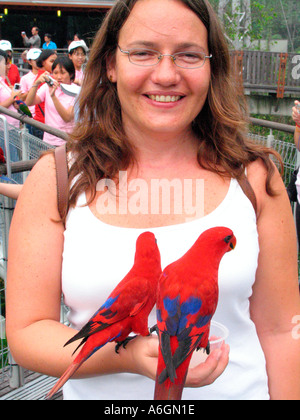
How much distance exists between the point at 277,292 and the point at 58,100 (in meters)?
3.26

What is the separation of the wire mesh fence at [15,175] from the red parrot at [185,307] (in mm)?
1420

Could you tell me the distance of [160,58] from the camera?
3.42 ft

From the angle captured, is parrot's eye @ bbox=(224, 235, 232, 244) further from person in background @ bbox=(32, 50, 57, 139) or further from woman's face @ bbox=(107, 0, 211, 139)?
person in background @ bbox=(32, 50, 57, 139)

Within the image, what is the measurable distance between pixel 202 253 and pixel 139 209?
9.6 inches

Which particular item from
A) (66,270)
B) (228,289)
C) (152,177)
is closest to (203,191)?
(152,177)

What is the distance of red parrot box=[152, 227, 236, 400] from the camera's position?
2.78 ft

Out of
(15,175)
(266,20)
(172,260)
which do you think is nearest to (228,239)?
(172,260)

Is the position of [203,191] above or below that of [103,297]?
above

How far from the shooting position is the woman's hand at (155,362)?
2.85ft

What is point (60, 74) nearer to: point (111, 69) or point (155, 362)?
point (111, 69)

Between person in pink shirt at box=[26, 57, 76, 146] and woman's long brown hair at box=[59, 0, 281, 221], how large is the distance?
2513 mm

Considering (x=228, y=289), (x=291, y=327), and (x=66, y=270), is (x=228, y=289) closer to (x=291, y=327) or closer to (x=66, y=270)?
(x=291, y=327)

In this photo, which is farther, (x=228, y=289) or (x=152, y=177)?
(x=152, y=177)
